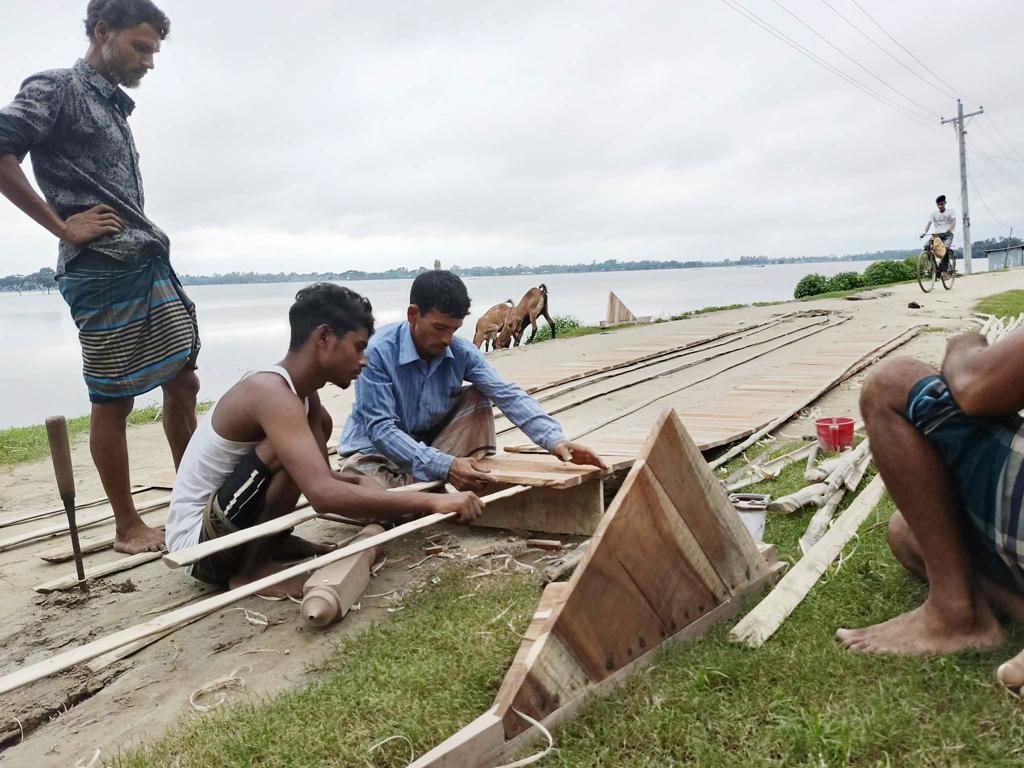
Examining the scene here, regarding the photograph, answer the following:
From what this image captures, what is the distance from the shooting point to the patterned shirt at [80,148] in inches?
124

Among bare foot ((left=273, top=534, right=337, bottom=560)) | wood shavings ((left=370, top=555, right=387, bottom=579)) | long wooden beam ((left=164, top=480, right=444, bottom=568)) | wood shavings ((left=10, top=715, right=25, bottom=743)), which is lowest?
wood shavings ((left=10, top=715, right=25, bottom=743))

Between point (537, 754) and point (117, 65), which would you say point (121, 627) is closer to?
point (537, 754)

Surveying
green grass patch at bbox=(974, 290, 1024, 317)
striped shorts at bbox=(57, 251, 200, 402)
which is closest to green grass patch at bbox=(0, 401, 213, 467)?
striped shorts at bbox=(57, 251, 200, 402)

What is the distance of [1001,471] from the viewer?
5.98 ft

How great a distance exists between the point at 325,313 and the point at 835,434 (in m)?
2.85

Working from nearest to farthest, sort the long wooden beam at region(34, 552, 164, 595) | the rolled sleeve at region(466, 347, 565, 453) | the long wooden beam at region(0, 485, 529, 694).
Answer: the long wooden beam at region(0, 485, 529, 694), the long wooden beam at region(34, 552, 164, 595), the rolled sleeve at region(466, 347, 565, 453)

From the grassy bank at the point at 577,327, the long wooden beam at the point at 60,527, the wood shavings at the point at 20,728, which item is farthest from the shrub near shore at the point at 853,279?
the wood shavings at the point at 20,728

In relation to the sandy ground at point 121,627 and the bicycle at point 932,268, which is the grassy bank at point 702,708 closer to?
the sandy ground at point 121,627

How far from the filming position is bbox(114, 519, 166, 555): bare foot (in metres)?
3.60

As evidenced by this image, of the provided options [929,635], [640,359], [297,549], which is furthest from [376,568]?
[640,359]

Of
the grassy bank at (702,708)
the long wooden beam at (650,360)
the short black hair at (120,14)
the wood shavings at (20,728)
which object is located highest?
the short black hair at (120,14)

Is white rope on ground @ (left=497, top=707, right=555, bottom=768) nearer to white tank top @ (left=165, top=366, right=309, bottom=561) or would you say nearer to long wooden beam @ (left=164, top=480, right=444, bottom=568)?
long wooden beam @ (left=164, top=480, right=444, bottom=568)

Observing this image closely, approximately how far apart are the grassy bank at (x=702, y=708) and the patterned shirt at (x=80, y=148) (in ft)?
6.98

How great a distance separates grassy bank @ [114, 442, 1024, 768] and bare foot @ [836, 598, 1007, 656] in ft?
0.11
